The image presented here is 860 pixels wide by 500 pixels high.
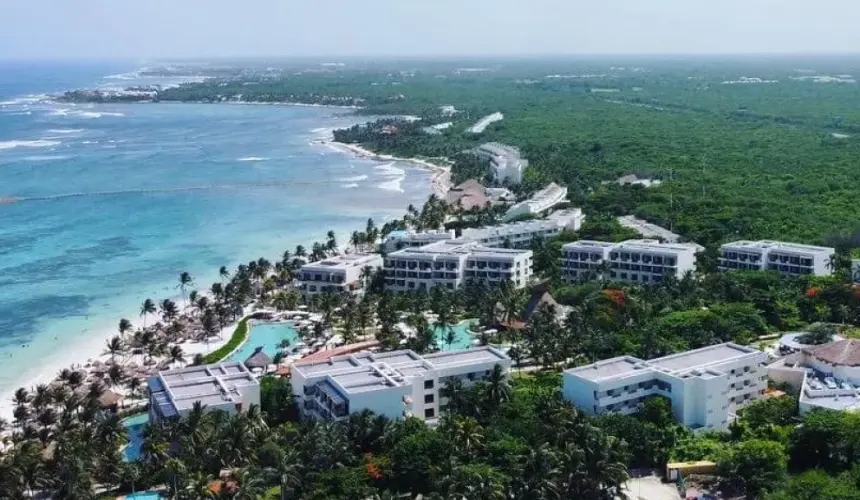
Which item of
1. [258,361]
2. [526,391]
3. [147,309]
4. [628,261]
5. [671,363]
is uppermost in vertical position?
[671,363]

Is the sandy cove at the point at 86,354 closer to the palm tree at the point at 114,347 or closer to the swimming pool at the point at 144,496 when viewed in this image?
the palm tree at the point at 114,347

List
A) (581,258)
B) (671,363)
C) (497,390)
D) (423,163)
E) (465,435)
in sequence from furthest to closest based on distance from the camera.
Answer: (423,163)
(581,258)
(671,363)
(497,390)
(465,435)

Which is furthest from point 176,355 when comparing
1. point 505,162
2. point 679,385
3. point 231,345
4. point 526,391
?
point 505,162

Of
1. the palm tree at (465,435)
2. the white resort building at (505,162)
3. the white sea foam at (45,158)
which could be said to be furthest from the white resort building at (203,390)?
the white sea foam at (45,158)

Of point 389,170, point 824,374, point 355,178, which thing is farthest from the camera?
point 389,170

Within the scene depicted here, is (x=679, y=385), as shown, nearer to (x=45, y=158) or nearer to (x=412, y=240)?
(x=412, y=240)
